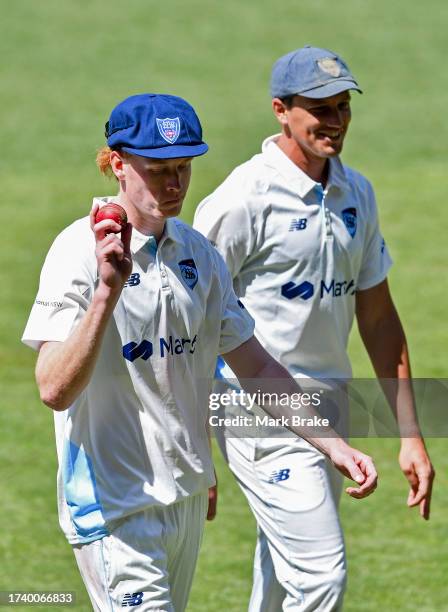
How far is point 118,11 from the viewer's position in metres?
22.9

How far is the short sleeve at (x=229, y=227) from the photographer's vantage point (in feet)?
20.1

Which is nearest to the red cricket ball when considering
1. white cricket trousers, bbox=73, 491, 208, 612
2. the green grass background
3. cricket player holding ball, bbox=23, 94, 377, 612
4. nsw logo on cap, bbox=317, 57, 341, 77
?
cricket player holding ball, bbox=23, 94, 377, 612

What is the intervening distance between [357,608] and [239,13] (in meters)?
16.4

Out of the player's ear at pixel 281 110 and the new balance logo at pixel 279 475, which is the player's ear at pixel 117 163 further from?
the new balance logo at pixel 279 475

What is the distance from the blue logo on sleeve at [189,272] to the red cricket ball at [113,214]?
1.73 feet

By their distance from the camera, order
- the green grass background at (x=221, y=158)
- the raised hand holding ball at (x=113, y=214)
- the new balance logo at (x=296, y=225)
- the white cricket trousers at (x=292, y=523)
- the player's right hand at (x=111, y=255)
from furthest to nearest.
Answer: the green grass background at (x=221, y=158), the new balance logo at (x=296, y=225), the white cricket trousers at (x=292, y=523), the raised hand holding ball at (x=113, y=214), the player's right hand at (x=111, y=255)

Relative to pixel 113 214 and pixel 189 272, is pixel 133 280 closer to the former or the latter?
pixel 189 272

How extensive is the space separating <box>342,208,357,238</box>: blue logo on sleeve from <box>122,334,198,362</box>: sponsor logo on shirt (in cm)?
157

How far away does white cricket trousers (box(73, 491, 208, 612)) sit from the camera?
16.1 ft

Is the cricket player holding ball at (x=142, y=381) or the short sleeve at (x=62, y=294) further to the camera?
the cricket player holding ball at (x=142, y=381)

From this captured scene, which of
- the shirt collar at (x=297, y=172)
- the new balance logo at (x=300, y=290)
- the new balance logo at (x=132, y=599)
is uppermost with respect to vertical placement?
the shirt collar at (x=297, y=172)

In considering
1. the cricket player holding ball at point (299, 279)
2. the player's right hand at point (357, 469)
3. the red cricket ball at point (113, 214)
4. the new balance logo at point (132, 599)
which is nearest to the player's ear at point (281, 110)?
the cricket player holding ball at point (299, 279)

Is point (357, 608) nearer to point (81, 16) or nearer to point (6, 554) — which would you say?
point (6, 554)

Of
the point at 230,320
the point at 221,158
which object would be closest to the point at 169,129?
the point at 230,320
